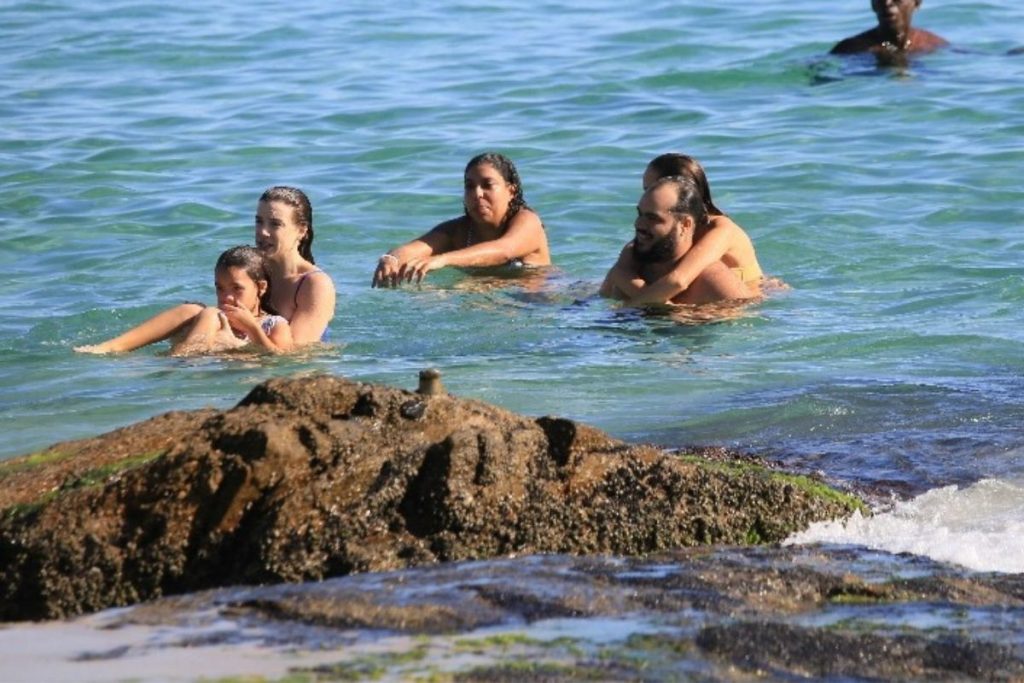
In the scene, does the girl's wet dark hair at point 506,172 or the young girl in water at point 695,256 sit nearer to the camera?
the young girl in water at point 695,256

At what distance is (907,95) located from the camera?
50.5ft

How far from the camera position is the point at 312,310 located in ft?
29.9

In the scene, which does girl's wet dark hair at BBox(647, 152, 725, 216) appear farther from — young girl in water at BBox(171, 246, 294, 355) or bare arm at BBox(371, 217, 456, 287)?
young girl in water at BBox(171, 246, 294, 355)

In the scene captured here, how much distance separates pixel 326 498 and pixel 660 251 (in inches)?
221

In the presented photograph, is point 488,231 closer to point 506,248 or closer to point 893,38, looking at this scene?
point 506,248

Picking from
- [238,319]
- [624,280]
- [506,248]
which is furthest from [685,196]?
[238,319]

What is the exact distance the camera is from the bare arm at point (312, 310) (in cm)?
907

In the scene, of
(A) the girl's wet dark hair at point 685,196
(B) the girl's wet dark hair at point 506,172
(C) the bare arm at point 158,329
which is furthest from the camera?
(B) the girl's wet dark hair at point 506,172

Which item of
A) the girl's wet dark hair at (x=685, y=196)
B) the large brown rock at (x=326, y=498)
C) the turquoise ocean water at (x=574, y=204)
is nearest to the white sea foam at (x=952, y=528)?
the turquoise ocean water at (x=574, y=204)

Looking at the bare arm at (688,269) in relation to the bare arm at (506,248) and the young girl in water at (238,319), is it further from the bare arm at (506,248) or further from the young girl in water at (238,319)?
the young girl in water at (238,319)

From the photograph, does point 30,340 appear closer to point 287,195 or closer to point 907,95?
point 287,195

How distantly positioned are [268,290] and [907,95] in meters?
7.92

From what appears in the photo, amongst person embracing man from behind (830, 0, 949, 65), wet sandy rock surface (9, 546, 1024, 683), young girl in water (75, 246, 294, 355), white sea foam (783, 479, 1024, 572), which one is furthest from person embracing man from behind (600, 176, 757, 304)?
person embracing man from behind (830, 0, 949, 65)

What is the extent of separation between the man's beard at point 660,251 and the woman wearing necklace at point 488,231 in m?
1.21
